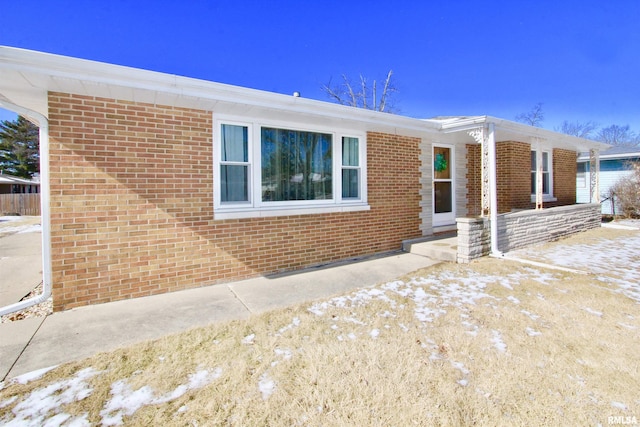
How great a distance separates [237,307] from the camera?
4.16 meters

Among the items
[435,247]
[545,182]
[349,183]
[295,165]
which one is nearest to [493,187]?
[435,247]

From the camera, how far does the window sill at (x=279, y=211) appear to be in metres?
5.13

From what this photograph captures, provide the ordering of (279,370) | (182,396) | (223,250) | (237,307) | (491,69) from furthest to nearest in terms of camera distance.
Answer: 1. (491,69)
2. (223,250)
3. (237,307)
4. (279,370)
5. (182,396)

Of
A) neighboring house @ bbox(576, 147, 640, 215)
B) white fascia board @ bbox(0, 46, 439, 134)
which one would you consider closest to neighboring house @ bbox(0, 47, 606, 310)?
white fascia board @ bbox(0, 46, 439, 134)

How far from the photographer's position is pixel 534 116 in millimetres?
33938

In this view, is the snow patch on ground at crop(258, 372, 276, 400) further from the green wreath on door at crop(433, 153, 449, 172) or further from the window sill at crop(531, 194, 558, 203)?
the window sill at crop(531, 194, 558, 203)

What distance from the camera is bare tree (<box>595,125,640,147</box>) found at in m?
38.9

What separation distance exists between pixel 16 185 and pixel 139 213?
119ft

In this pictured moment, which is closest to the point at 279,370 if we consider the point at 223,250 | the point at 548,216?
the point at 223,250

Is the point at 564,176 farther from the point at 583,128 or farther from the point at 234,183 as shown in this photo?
the point at 583,128

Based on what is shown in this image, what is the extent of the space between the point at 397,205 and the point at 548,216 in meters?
4.16

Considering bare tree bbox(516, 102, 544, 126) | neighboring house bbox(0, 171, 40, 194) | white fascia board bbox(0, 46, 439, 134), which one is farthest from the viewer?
bare tree bbox(516, 102, 544, 126)

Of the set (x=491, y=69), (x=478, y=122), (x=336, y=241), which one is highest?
(x=491, y=69)

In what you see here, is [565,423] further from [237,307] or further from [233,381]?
[237,307]
